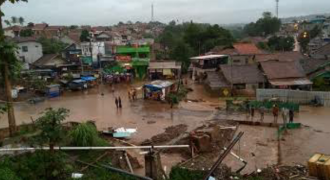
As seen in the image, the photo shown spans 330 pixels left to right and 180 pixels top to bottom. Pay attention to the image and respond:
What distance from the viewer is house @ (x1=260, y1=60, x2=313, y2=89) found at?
3145 cm

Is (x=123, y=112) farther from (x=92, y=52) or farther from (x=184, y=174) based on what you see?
(x=92, y=52)

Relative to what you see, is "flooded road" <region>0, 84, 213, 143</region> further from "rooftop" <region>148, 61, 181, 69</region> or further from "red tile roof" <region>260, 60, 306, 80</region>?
"red tile roof" <region>260, 60, 306, 80</region>

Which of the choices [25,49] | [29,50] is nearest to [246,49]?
[29,50]

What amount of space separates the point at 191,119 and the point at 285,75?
12.9 meters

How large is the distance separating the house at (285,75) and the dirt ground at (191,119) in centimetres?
445

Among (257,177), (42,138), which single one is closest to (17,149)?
(42,138)

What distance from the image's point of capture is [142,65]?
42.7 m

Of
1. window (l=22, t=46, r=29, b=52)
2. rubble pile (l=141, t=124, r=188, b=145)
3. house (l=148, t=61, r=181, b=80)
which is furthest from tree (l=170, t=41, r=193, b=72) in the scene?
rubble pile (l=141, t=124, r=188, b=145)

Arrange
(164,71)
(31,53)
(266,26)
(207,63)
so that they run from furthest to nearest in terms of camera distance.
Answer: (266,26), (31,53), (164,71), (207,63)

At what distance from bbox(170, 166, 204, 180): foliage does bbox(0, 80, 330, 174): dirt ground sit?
8.52ft

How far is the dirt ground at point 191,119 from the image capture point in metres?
17.0

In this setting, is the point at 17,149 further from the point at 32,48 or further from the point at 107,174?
the point at 32,48

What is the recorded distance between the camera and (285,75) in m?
32.5

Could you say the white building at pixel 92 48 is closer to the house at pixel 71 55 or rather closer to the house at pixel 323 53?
the house at pixel 71 55
